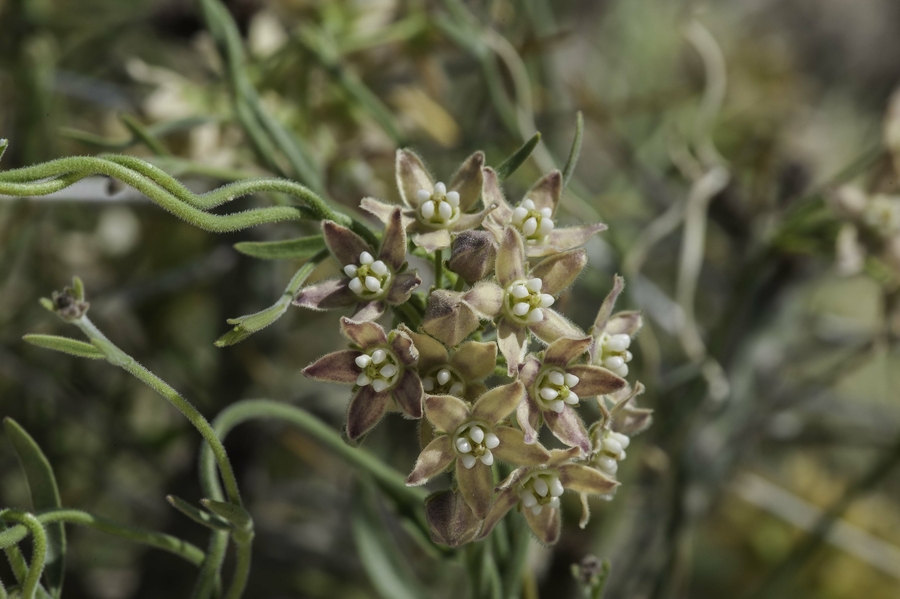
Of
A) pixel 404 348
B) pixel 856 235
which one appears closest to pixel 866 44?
pixel 856 235

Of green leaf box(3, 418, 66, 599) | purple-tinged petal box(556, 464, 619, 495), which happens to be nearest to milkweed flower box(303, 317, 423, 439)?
purple-tinged petal box(556, 464, 619, 495)

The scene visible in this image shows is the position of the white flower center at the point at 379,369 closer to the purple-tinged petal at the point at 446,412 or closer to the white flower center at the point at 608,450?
the purple-tinged petal at the point at 446,412

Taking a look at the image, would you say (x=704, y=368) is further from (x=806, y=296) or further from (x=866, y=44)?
(x=866, y=44)

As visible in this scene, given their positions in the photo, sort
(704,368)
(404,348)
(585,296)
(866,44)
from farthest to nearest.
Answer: (866,44) → (585,296) → (704,368) → (404,348)

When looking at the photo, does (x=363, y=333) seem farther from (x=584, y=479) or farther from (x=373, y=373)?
(x=584, y=479)

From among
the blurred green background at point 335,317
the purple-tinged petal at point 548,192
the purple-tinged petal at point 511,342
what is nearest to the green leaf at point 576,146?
the purple-tinged petal at point 548,192

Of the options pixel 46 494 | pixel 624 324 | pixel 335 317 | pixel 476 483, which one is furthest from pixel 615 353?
pixel 335 317

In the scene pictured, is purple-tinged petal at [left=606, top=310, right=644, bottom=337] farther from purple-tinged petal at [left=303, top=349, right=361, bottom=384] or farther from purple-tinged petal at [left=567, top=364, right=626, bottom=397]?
purple-tinged petal at [left=303, top=349, right=361, bottom=384]

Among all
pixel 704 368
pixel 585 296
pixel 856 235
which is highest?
pixel 856 235
